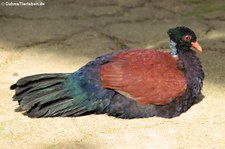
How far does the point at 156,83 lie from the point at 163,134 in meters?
0.31

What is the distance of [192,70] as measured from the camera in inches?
132

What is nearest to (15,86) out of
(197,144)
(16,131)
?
(16,131)

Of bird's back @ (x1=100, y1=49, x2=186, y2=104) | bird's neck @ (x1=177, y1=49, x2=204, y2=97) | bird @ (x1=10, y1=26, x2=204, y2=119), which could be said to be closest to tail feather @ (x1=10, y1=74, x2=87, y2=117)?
bird @ (x1=10, y1=26, x2=204, y2=119)

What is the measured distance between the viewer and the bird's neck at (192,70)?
10.9 ft

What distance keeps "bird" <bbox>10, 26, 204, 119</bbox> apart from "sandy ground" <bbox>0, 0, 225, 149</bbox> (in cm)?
6

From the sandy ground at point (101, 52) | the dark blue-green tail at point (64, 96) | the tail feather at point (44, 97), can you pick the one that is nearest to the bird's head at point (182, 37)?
the sandy ground at point (101, 52)

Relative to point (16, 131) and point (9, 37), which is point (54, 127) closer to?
point (16, 131)

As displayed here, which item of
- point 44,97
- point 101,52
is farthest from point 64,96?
point 101,52

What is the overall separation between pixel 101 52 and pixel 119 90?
1.18 m

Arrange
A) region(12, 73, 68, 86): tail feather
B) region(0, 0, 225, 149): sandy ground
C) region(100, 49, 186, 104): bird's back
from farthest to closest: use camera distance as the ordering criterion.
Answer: region(12, 73, 68, 86): tail feather < region(100, 49, 186, 104): bird's back < region(0, 0, 225, 149): sandy ground

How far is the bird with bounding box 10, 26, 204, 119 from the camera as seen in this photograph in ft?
10.5

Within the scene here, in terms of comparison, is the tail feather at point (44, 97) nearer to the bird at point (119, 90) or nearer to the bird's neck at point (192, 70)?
the bird at point (119, 90)

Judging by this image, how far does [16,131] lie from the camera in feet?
10.3

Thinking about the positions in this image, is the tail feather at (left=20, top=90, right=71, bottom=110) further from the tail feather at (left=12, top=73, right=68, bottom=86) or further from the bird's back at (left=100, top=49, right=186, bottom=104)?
the bird's back at (left=100, top=49, right=186, bottom=104)
